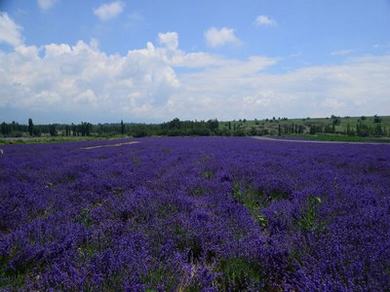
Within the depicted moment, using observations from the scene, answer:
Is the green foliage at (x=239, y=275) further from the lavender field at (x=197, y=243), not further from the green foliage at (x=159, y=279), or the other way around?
the green foliage at (x=159, y=279)

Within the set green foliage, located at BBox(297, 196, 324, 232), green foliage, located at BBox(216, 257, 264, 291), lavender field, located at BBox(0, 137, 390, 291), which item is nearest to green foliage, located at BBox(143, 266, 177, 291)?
lavender field, located at BBox(0, 137, 390, 291)

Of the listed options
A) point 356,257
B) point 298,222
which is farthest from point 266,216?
point 356,257

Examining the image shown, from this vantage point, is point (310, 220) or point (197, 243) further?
point (310, 220)

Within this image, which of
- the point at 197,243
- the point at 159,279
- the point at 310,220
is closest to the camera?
the point at 159,279

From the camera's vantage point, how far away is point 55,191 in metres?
5.07

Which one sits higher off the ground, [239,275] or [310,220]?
[310,220]

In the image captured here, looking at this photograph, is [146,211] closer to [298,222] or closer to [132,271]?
[132,271]

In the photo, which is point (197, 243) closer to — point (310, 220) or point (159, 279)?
point (159, 279)

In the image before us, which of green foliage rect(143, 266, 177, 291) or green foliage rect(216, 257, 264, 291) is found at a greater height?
green foliage rect(143, 266, 177, 291)

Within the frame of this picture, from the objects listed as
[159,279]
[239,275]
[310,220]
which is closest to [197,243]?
[239,275]

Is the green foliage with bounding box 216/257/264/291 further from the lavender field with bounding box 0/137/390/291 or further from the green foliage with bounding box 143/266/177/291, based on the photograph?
the green foliage with bounding box 143/266/177/291

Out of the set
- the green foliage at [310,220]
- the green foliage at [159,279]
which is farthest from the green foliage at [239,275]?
the green foliage at [310,220]

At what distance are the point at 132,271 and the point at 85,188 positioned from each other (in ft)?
12.6

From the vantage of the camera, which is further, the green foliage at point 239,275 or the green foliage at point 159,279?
the green foliage at point 239,275
